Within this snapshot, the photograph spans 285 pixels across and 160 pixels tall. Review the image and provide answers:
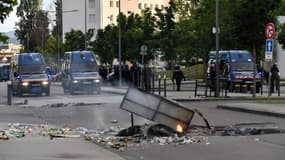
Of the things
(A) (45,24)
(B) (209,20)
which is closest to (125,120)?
(B) (209,20)

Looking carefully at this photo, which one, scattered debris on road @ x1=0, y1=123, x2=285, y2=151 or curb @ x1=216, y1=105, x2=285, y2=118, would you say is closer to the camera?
scattered debris on road @ x1=0, y1=123, x2=285, y2=151

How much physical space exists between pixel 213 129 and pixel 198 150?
3903mm

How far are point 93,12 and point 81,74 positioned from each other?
76.4m

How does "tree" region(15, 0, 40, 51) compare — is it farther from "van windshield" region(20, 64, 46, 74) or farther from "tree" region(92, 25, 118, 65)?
"van windshield" region(20, 64, 46, 74)

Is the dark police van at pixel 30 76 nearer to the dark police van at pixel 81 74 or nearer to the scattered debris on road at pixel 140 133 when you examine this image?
the dark police van at pixel 81 74

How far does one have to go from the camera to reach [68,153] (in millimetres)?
13398

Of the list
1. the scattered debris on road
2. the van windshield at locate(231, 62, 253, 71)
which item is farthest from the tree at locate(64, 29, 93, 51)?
the scattered debris on road

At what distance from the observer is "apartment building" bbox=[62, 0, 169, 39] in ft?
396

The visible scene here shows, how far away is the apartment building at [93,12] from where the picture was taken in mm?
120600

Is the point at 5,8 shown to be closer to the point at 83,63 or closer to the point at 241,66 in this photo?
the point at 241,66

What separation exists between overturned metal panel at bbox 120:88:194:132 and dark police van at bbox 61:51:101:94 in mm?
27932

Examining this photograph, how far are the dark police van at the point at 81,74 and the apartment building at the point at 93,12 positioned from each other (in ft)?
230

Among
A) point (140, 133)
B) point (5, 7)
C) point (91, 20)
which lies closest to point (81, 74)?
point (140, 133)

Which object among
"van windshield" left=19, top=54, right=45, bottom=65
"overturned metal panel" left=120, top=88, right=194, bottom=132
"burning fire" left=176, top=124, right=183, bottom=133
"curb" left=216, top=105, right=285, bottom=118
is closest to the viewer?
"overturned metal panel" left=120, top=88, right=194, bottom=132
